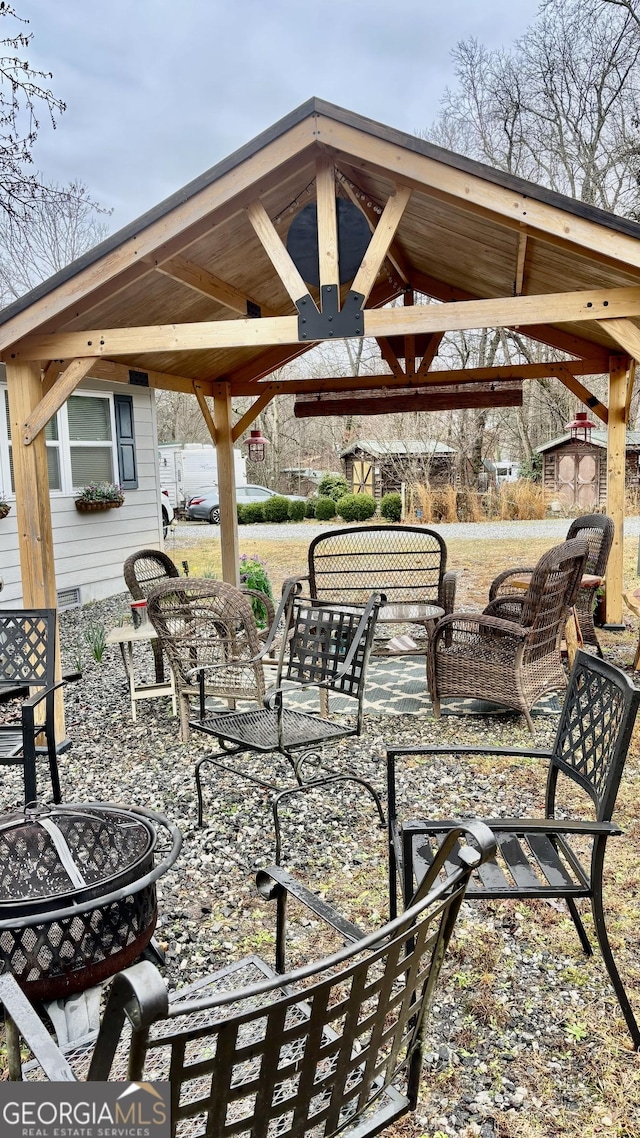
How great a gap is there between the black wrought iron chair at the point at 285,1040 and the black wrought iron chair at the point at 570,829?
1.92ft

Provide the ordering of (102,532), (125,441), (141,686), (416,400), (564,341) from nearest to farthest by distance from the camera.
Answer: (141,686), (564,341), (416,400), (102,532), (125,441)

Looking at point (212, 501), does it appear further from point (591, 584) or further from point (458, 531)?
point (591, 584)

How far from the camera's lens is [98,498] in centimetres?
886

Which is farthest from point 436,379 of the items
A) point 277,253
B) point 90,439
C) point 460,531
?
point 460,531

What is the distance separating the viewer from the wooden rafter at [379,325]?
3916 mm

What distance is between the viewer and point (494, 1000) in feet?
7.50

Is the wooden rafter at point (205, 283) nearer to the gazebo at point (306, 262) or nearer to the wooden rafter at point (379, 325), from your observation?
the gazebo at point (306, 262)

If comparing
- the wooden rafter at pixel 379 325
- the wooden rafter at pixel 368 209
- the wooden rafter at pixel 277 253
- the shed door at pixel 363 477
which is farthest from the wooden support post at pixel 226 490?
the shed door at pixel 363 477

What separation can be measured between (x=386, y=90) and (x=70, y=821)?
143 feet

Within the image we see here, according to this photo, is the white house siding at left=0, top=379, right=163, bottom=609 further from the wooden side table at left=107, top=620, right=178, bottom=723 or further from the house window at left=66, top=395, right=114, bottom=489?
the wooden side table at left=107, top=620, right=178, bottom=723

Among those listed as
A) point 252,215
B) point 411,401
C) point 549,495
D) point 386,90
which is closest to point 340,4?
point 386,90

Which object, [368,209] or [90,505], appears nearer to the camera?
[368,209]

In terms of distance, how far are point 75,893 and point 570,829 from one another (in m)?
1.29

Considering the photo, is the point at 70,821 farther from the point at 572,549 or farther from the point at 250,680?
the point at 572,549
